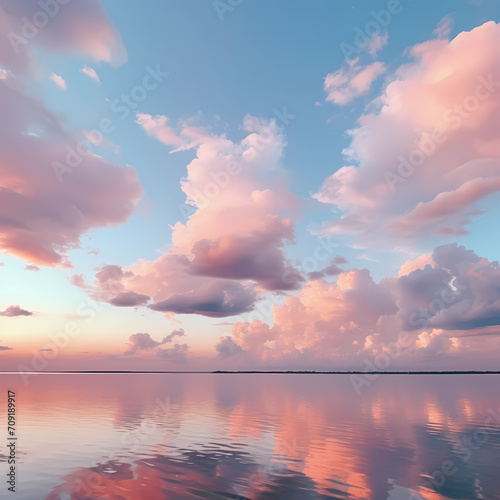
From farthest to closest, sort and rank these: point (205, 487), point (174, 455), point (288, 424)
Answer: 1. point (288, 424)
2. point (174, 455)
3. point (205, 487)

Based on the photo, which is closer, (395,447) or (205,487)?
(205,487)

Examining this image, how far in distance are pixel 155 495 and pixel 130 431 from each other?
27.2 metres

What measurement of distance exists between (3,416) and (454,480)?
2802 inches

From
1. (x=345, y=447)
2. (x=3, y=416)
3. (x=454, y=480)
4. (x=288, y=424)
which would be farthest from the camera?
(x=3, y=416)

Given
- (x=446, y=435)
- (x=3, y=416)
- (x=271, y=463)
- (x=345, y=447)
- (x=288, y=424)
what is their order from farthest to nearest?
1. (x=3, y=416)
2. (x=288, y=424)
3. (x=446, y=435)
4. (x=345, y=447)
5. (x=271, y=463)

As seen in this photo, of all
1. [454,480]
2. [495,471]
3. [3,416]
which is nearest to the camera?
[454,480]

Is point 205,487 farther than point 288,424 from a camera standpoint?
No

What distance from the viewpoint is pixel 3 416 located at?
216ft

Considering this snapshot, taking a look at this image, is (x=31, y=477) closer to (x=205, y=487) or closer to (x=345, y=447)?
(x=205, y=487)

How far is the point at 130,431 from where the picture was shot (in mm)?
50844

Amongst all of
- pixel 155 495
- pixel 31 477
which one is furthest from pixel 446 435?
pixel 31 477

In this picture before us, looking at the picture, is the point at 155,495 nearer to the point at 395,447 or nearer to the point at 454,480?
the point at 454,480

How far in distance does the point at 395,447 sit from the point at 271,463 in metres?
16.4

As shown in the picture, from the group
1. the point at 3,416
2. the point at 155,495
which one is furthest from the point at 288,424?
the point at 3,416
